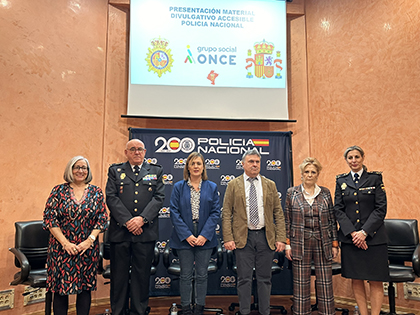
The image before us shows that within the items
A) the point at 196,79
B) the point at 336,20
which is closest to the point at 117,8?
the point at 196,79

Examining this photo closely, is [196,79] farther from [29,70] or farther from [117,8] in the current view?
[29,70]

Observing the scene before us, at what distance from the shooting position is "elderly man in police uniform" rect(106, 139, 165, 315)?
3012mm

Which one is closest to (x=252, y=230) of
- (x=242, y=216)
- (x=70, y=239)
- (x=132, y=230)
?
(x=242, y=216)

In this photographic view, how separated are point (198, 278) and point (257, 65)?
291 centimetres

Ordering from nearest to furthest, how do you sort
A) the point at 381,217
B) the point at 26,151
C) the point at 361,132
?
the point at 381,217 < the point at 26,151 < the point at 361,132

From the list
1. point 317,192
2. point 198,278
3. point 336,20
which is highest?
point 336,20

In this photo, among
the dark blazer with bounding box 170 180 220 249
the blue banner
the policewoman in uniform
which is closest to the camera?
the policewoman in uniform

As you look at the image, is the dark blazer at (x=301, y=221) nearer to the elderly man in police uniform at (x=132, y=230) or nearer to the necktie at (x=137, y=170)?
the elderly man in police uniform at (x=132, y=230)

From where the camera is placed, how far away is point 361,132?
4316 millimetres

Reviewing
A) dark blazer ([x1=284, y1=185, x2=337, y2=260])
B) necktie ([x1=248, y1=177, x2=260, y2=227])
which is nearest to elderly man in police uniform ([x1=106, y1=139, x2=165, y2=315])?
necktie ([x1=248, y1=177, x2=260, y2=227])

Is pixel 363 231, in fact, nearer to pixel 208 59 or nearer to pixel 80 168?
pixel 80 168

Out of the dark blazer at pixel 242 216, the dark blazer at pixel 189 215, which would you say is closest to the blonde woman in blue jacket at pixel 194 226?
the dark blazer at pixel 189 215

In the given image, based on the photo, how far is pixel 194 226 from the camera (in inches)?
126

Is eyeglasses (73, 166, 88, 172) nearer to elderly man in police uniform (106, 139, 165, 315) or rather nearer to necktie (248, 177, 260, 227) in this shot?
elderly man in police uniform (106, 139, 165, 315)
